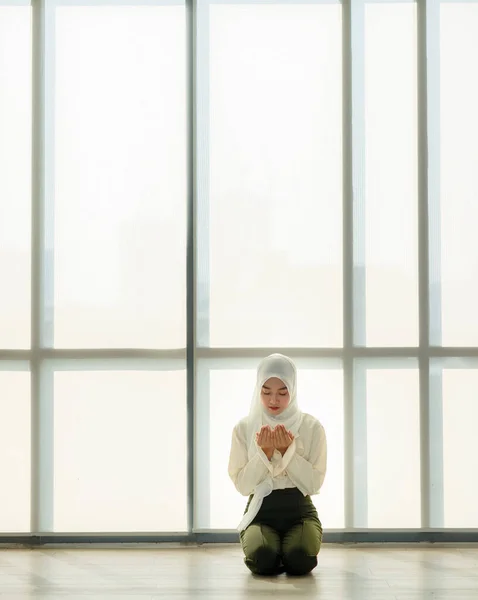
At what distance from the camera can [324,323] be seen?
3990 millimetres

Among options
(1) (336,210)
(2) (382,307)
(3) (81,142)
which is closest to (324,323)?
(2) (382,307)

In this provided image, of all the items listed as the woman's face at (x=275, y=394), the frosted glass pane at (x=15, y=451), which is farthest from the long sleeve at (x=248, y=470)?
the frosted glass pane at (x=15, y=451)

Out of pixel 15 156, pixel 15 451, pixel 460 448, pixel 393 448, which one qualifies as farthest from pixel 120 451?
pixel 460 448

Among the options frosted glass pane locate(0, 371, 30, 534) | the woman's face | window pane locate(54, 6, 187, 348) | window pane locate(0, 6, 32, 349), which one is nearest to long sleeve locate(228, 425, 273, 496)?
the woman's face

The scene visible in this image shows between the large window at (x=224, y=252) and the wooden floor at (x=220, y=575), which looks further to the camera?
the large window at (x=224, y=252)

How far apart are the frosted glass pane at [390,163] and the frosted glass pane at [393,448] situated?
27 cm

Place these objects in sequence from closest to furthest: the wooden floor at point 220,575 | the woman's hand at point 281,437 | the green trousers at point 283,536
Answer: the wooden floor at point 220,575 → the green trousers at point 283,536 → the woman's hand at point 281,437

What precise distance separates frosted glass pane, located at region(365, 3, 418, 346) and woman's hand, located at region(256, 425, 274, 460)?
84 centimetres

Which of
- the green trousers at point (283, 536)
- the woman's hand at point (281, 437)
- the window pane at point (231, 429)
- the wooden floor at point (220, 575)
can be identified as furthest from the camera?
the window pane at point (231, 429)

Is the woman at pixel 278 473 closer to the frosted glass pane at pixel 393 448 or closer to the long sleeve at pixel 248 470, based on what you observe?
the long sleeve at pixel 248 470

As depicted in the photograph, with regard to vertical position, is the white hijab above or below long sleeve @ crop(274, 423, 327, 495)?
above

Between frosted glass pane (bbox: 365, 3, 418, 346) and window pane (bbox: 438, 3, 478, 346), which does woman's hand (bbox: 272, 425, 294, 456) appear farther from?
window pane (bbox: 438, 3, 478, 346)

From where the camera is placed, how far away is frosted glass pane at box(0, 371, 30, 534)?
397 cm

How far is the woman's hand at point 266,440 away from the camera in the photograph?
348 centimetres
